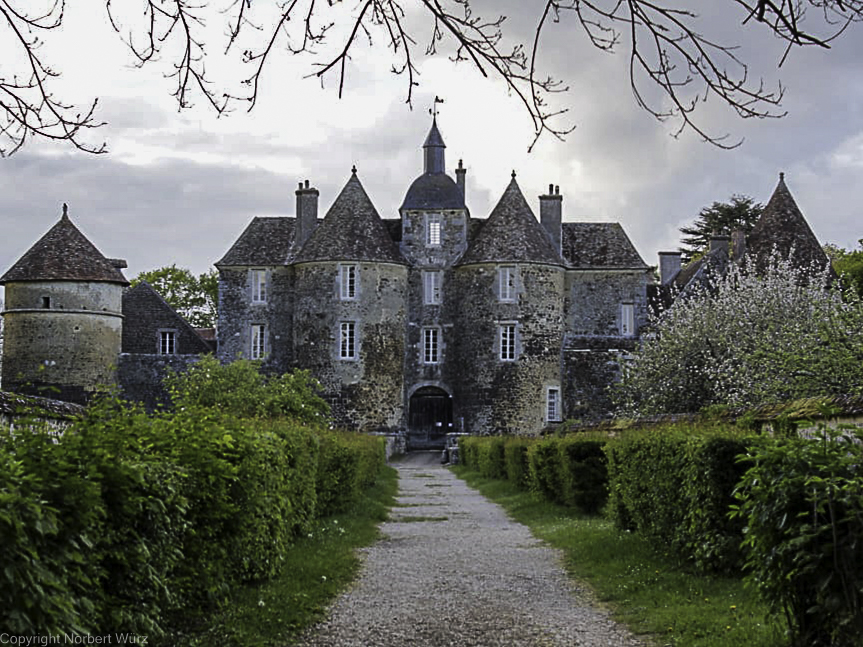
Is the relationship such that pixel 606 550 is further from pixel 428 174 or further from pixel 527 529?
pixel 428 174

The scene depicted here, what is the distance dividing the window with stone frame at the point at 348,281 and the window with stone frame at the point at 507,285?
597cm

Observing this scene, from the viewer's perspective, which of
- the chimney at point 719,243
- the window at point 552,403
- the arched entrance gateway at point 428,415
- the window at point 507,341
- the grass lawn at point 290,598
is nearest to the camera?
the grass lawn at point 290,598

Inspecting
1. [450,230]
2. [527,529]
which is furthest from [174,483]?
[450,230]

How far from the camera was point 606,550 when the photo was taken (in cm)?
1235

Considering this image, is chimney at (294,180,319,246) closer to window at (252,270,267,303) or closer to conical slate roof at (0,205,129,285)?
window at (252,270,267,303)

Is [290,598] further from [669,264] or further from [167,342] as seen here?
[669,264]

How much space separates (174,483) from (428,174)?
41.9 metres

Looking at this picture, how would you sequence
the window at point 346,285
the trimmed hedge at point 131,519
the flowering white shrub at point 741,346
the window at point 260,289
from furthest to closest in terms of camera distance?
the window at point 260,289 → the window at point 346,285 → the flowering white shrub at point 741,346 → the trimmed hedge at point 131,519

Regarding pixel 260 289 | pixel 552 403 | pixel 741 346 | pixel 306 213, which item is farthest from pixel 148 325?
pixel 741 346

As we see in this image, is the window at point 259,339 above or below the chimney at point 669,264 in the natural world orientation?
below

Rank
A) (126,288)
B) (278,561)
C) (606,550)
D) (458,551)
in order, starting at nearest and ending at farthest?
1. (278,561)
2. (606,550)
3. (458,551)
4. (126,288)

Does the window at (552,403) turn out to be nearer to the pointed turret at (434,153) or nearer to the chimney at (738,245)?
the chimney at (738,245)

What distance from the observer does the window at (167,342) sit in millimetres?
49906

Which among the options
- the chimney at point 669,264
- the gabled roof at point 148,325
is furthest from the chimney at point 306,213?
the chimney at point 669,264
